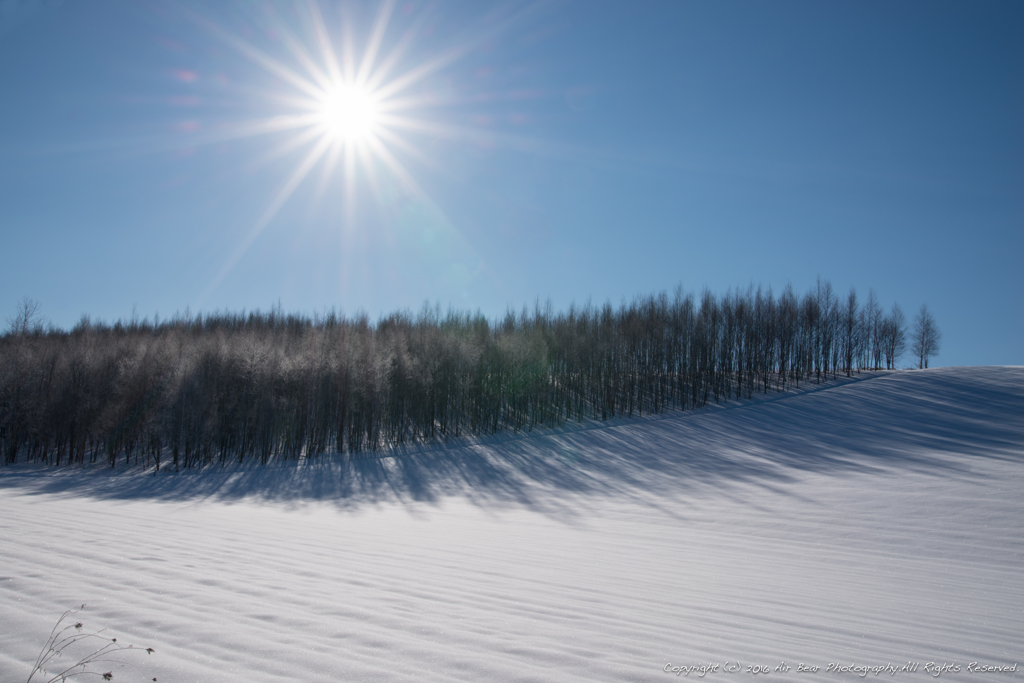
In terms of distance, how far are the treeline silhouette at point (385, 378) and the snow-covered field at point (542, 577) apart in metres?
6.49

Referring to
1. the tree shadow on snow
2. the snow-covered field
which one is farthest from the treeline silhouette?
the snow-covered field

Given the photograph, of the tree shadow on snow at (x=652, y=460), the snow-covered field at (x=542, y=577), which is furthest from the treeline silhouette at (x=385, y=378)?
the snow-covered field at (x=542, y=577)

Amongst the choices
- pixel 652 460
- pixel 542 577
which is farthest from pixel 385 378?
pixel 542 577

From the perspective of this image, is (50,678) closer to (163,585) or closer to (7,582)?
(163,585)

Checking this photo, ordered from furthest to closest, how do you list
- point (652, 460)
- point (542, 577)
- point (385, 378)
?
point (385, 378) → point (652, 460) → point (542, 577)

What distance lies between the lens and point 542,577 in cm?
495

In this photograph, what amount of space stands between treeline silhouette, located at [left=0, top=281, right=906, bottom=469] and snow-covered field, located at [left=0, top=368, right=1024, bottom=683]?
256 inches

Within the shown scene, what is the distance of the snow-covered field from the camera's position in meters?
2.93

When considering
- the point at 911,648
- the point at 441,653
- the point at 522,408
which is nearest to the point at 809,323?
the point at 522,408

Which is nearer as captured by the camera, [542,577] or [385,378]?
[542,577]

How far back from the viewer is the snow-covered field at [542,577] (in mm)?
2934

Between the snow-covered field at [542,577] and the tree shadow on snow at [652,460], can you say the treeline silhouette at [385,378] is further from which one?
the snow-covered field at [542,577]

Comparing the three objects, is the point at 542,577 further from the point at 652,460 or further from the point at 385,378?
the point at 385,378

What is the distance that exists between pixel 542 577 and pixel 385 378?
18.5 meters
